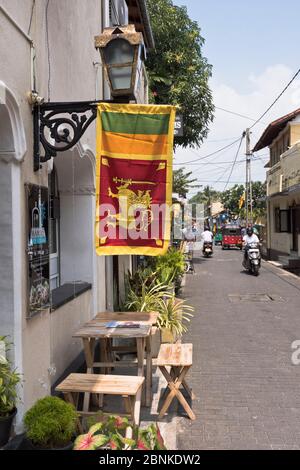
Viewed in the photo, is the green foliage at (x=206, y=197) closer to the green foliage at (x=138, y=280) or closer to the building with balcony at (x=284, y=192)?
the building with balcony at (x=284, y=192)

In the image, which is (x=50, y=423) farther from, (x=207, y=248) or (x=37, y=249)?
(x=207, y=248)

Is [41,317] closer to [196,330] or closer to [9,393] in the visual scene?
[9,393]

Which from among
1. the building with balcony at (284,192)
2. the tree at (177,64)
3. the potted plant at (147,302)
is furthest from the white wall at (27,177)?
the building with balcony at (284,192)

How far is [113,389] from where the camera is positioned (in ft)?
13.6

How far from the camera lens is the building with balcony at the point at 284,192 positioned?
767 inches

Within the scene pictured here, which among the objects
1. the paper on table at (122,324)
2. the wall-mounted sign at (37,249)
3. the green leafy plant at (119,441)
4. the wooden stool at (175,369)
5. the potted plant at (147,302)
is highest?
the wall-mounted sign at (37,249)

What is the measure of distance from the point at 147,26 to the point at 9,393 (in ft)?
36.3

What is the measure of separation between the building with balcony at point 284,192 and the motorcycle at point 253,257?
8.10 ft

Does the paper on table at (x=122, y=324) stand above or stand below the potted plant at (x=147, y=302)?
above

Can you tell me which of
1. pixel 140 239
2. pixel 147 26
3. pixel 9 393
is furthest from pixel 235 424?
pixel 147 26

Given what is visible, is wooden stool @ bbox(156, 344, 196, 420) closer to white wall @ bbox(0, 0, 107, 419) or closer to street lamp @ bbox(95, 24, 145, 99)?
white wall @ bbox(0, 0, 107, 419)

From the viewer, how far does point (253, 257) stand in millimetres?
17484

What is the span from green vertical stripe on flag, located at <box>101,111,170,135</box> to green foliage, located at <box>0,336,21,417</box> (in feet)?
6.62

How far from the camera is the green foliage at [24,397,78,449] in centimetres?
342
